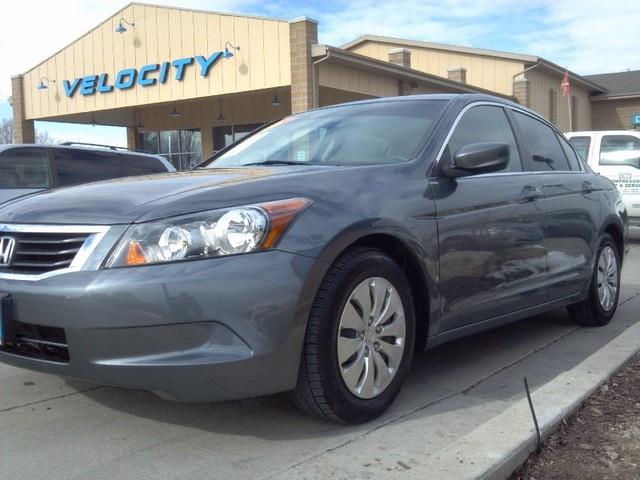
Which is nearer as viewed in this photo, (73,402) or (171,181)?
(171,181)

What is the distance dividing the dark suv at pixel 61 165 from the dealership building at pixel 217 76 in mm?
7095

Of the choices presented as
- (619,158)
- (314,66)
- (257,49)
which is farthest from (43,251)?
(257,49)

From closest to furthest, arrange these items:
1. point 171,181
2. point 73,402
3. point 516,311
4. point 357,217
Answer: point 357,217, point 171,181, point 73,402, point 516,311

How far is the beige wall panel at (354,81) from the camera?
598 inches

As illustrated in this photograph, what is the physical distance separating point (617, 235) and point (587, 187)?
2.53ft

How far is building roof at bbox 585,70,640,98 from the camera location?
100ft

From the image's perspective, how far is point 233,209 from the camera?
2.76 metres

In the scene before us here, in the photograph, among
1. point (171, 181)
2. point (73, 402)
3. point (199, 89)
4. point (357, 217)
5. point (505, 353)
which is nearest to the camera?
point (357, 217)

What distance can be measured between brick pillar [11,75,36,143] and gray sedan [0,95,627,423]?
63.6ft

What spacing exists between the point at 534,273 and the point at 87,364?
107 inches

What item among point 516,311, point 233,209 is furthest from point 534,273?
point 233,209

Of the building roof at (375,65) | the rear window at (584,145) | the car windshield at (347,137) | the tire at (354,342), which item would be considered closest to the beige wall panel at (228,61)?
the building roof at (375,65)

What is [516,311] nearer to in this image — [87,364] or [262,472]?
[262,472]

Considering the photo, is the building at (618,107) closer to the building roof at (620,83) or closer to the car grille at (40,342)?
the building roof at (620,83)
